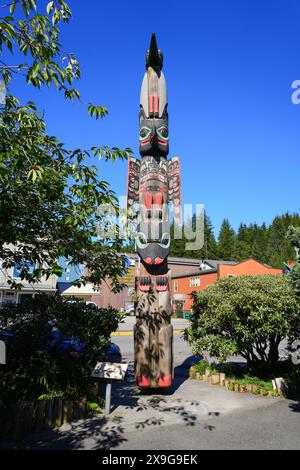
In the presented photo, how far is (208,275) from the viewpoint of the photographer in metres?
44.8

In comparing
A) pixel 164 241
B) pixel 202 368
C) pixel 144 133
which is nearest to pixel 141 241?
pixel 164 241

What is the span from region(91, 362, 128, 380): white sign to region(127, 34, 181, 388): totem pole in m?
1.46

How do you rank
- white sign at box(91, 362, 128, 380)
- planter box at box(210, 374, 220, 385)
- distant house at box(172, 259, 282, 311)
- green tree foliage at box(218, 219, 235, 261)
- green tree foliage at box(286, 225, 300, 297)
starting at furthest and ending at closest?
green tree foliage at box(218, 219, 235, 261), distant house at box(172, 259, 282, 311), planter box at box(210, 374, 220, 385), white sign at box(91, 362, 128, 380), green tree foliage at box(286, 225, 300, 297)

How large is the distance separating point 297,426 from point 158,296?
4387 millimetres

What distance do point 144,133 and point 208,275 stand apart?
35.7 meters

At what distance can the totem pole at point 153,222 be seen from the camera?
948cm

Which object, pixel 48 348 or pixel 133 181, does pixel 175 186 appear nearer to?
pixel 133 181

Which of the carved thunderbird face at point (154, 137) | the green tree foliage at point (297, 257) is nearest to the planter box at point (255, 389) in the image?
the green tree foliage at point (297, 257)

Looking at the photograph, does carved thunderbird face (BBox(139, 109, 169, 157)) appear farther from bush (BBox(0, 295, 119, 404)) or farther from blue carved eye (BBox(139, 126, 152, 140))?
bush (BBox(0, 295, 119, 404))

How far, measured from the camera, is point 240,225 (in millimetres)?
108625

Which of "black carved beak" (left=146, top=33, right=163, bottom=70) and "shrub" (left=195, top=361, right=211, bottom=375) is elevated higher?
"black carved beak" (left=146, top=33, right=163, bottom=70)

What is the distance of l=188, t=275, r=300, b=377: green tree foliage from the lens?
10.1 m

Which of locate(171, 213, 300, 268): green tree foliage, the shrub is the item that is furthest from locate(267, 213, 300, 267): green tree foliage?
the shrub
